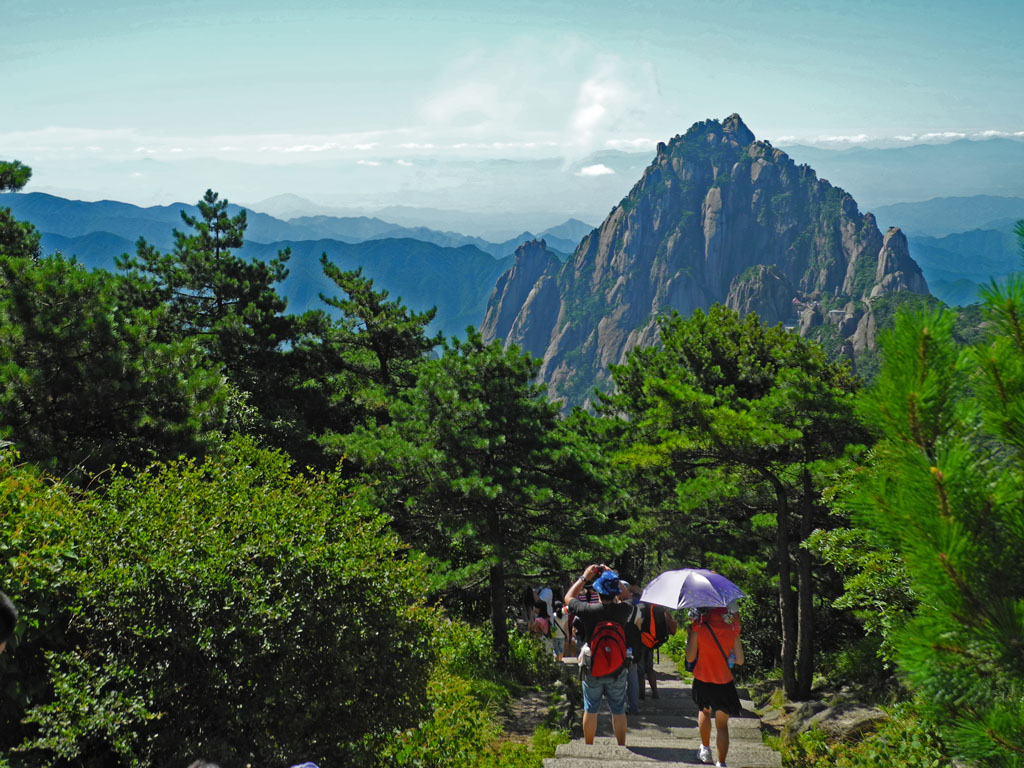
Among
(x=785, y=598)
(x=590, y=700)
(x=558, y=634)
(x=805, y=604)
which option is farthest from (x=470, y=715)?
(x=805, y=604)

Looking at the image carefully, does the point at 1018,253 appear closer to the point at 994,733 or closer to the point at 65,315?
the point at 994,733

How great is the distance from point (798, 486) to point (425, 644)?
939 cm

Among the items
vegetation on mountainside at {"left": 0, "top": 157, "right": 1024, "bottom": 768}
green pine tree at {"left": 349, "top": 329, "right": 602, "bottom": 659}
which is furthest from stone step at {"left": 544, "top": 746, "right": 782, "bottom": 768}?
green pine tree at {"left": 349, "top": 329, "right": 602, "bottom": 659}

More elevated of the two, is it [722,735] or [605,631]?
[605,631]

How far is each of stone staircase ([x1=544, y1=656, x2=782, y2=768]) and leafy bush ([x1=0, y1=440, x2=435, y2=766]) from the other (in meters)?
1.79

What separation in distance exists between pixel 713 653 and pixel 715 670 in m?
0.15

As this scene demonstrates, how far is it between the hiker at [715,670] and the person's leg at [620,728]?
0.79 metres

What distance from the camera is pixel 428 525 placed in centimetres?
1371

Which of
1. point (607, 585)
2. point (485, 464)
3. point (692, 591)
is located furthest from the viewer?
point (485, 464)

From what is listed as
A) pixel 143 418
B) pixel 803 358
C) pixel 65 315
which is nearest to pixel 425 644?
pixel 143 418

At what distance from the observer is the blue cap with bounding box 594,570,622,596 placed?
22.8ft

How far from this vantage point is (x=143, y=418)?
34.6 ft

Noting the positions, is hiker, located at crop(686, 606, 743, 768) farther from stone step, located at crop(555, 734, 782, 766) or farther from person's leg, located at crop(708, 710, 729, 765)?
stone step, located at crop(555, 734, 782, 766)

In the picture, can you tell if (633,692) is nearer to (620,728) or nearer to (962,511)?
(620,728)
